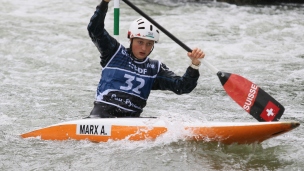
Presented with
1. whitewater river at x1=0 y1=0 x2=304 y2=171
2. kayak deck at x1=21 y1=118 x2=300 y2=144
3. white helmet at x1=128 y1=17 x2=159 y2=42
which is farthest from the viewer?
white helmet at x1=128 y1=17 x2=159 y2=42

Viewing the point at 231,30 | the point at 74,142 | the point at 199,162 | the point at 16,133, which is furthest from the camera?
the point at 231,30

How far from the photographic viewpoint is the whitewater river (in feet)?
17.8

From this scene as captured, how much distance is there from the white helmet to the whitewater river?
0.83 m

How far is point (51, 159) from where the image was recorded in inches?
212

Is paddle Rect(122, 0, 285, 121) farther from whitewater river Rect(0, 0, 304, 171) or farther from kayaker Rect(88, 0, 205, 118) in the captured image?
whitewater river Rect(0, 0, 304, 171)

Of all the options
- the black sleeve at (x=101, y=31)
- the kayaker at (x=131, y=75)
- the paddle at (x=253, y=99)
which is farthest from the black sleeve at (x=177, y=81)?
the black sleeve at (x=101, y=31)

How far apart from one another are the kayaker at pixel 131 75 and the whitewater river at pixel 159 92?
1.11 ft

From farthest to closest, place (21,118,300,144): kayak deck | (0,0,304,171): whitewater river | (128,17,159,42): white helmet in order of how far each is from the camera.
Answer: (128,17,159,42): white helmet, (0,0,304,171): whitewater river, (21,118,300,144): kayak deck

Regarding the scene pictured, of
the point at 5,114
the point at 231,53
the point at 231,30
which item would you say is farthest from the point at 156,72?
the point at 231,30

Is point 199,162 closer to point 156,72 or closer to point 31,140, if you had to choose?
point 156,72

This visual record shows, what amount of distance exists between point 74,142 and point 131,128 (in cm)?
63

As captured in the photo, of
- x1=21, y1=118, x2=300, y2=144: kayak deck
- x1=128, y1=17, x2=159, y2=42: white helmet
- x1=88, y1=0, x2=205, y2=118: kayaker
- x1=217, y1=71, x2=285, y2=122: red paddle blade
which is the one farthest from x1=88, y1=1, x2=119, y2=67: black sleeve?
x1=217, y1=71, x2=285, y2=122: red paddle blade

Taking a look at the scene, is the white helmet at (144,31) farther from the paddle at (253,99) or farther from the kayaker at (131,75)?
the paddle at (253,99)

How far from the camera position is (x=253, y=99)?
5.53m
